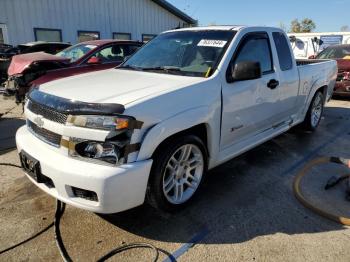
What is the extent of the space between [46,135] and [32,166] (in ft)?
0.99

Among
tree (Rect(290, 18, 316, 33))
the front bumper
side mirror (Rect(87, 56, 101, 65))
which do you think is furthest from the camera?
tree (Rect(290, 18, 316, 33))

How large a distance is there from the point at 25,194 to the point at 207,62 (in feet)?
8.36

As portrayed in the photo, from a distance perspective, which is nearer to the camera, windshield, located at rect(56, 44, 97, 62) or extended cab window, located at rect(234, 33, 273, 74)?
extended cab window, located at rect(234, 33, 273, 74)

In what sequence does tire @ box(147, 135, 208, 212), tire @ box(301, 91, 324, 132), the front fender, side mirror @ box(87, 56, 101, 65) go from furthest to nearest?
side mirror @ box(87, 56, 101, 65)
tire @ box(301, 91, 324, 132)
tire @ box(147, 135, 208, 212)
the front fender

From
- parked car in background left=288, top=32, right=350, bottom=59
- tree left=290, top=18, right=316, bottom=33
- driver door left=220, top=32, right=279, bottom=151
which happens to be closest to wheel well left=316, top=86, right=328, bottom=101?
driver door left=220, top=32, right=279, bottom=151

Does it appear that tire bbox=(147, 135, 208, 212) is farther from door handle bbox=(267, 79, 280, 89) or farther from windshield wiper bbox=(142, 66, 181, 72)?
door handle bbox=(267, 79, 280, 89)

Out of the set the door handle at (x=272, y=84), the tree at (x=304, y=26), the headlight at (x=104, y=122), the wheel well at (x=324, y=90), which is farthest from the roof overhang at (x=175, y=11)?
the tree at (x=304, y=26)

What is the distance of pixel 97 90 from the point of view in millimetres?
2982

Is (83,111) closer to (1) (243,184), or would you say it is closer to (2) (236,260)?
(2) (236,260)

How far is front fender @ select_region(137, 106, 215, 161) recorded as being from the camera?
2.64 metres

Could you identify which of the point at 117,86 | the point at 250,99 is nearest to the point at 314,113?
the point at 250,99

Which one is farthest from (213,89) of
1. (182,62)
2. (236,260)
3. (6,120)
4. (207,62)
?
(6,120)

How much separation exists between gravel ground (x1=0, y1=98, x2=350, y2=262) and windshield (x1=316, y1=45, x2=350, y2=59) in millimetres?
7336

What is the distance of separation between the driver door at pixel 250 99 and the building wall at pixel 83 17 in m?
11.8
